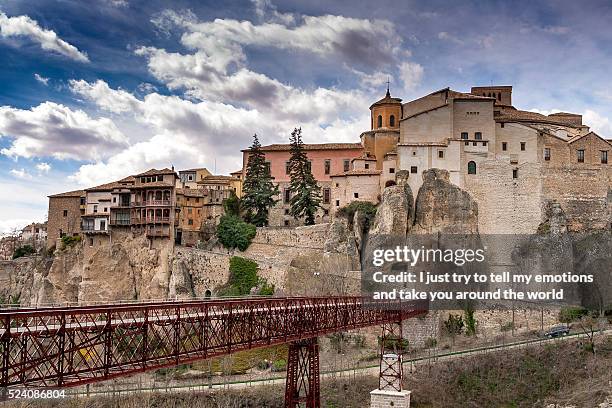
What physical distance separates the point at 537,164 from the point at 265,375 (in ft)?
90.3

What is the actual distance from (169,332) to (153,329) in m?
9.42

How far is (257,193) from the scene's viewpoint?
6506 centimetres

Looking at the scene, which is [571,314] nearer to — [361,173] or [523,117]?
[523,117]

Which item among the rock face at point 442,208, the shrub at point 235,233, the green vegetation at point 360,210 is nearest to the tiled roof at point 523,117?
the rock face at point 442,208

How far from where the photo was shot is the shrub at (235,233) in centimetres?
5962

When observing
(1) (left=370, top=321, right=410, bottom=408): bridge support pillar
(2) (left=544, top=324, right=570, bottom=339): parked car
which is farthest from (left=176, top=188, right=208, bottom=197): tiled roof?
(2) (left=544, top=324, right=570, bottom=339): parked car

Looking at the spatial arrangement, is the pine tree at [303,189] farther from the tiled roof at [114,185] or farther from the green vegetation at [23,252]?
the green vegetation at [23,252]

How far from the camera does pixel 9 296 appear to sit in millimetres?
69938

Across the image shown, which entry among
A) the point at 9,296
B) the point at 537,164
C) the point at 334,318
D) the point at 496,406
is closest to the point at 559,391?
the point at 496,406

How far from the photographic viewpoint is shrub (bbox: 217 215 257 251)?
196 feet

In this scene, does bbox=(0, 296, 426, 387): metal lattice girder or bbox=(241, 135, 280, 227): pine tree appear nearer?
bbox=(0, 296, 426, 387): metal lattice girder

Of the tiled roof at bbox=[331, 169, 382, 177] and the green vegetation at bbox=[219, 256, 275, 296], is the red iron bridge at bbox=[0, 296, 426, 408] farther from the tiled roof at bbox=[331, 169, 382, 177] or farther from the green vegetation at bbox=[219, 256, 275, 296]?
the tiled roof at bbox=[331, 169, 382, 177]

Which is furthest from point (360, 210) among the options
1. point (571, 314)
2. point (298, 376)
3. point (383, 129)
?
point (298, 376)

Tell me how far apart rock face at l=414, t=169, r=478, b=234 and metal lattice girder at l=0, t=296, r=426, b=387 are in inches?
464
